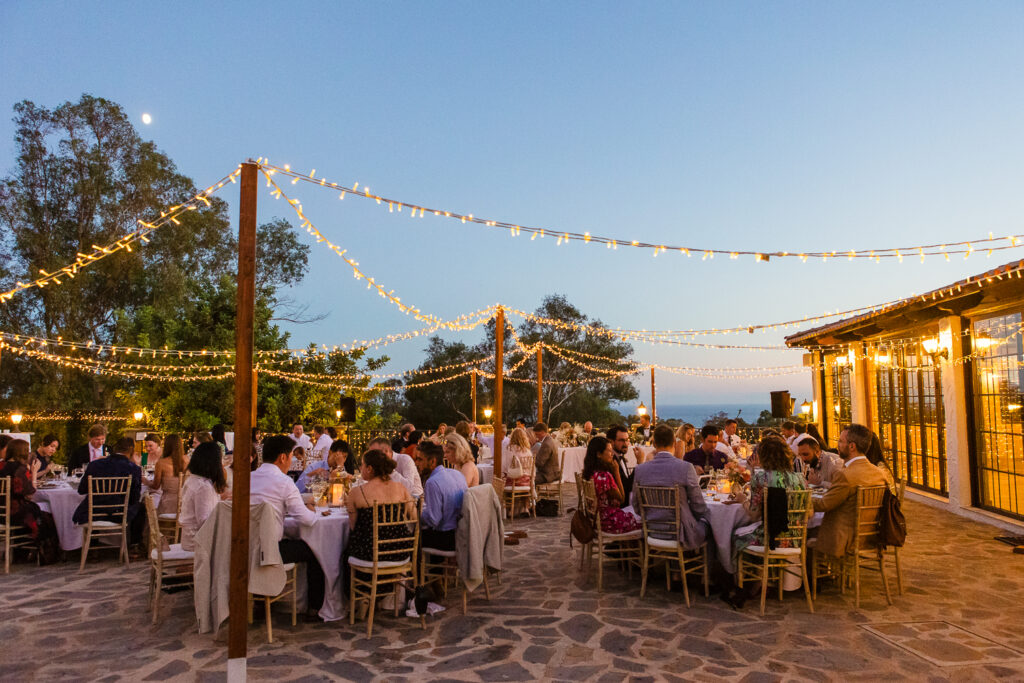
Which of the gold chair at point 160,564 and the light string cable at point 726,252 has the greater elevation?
the light string cable at point 726,252

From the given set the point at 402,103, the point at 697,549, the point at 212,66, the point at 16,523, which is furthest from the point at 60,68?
the point at 697,549

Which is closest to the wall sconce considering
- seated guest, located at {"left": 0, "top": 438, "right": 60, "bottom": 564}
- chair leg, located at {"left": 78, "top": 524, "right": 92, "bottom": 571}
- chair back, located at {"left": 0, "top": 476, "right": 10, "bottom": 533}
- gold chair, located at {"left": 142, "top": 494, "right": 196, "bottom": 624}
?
gold chair, located at {"left": 142, "top": 494, "right": 196, "bottom": 624}

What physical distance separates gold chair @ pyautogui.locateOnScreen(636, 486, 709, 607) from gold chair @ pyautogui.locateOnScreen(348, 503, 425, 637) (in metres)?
1.90

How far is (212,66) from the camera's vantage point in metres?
18.0

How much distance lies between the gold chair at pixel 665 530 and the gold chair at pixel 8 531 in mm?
6156

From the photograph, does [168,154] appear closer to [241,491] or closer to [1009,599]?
[241,491]

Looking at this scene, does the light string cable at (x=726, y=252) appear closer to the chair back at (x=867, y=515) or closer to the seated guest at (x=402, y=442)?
the chair back at (x=867, y=515)

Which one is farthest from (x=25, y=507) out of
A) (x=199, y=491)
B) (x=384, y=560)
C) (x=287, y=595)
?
(x=384, y=560)

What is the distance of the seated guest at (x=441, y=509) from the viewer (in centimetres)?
536

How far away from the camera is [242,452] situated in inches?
148

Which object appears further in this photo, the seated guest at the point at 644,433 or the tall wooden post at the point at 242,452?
the seated guest at the point at 644,433

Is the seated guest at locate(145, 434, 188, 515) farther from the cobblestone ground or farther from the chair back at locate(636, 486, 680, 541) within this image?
the chair back at locate(636, 486, 680, 541)

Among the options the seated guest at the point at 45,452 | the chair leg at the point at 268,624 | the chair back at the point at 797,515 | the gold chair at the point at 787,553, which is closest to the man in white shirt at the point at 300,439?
the seated guest at the point at 45,452

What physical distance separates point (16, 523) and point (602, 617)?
20.1ft
